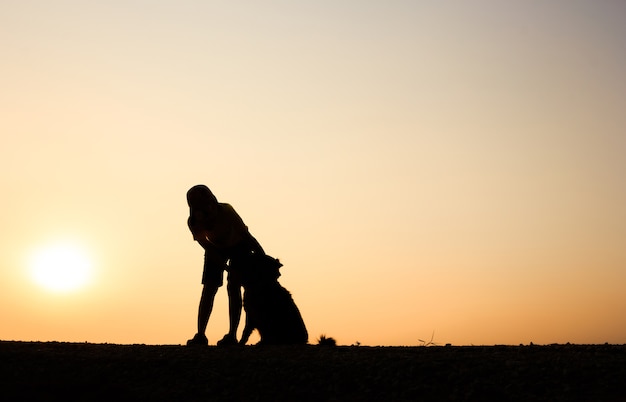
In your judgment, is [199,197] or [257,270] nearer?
[199,197]

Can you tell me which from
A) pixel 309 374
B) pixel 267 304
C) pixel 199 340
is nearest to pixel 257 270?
pixel 267 304

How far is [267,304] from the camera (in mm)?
11680

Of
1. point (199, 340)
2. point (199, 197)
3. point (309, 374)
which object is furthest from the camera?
point (199, 340)

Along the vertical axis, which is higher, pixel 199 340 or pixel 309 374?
pixel 199 340

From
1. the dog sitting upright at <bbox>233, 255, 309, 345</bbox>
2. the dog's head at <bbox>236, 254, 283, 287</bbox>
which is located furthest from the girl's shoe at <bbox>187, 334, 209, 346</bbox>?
the dog's head at <bbox>236, 254, 283, 287</bbox>

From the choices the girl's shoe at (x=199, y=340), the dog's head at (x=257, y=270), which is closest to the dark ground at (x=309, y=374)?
the girl's shoe at (x=199, y=340)

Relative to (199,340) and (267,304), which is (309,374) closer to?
(267,304)

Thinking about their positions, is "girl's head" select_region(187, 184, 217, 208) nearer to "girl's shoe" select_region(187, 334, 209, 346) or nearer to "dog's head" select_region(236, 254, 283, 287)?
"dog's head" select_region(236, 254, 283, 287)

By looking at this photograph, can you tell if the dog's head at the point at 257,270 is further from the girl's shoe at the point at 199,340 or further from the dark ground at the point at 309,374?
the dark ground at the point at 309,374

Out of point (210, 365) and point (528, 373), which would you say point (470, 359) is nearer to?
point (528, 373)

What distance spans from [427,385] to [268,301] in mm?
3641

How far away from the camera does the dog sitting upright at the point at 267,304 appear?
11688mm

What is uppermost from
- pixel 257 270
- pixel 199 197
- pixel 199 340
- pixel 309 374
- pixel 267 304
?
pixel 199 197

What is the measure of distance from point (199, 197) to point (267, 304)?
187 centimetres
